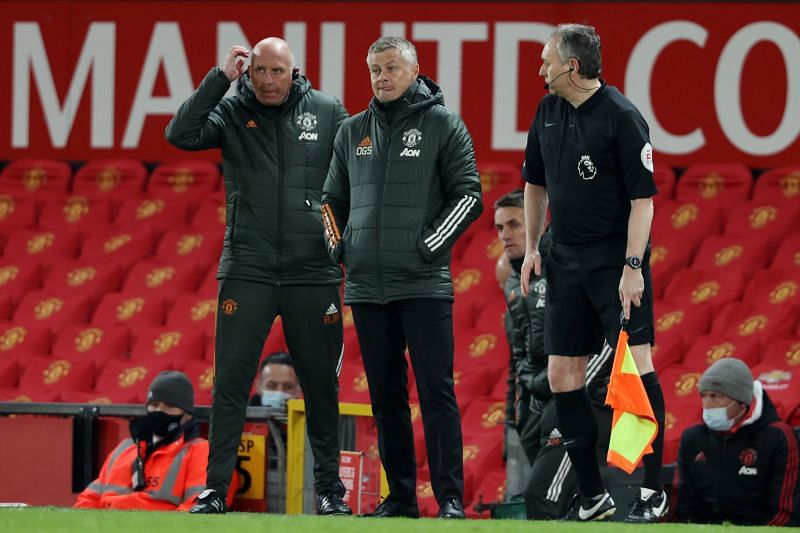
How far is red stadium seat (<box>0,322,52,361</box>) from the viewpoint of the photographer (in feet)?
29.6

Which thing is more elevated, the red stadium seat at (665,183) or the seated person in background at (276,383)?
the red stadium seat at (665,183)

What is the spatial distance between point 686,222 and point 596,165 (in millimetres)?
4659

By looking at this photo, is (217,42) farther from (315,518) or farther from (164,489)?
(315,518)

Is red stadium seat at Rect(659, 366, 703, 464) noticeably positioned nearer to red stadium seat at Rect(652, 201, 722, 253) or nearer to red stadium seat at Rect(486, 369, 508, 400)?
red stadium seat at Rect(486, 369, 508, 400)

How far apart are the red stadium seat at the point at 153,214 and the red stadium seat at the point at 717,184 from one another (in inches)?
127

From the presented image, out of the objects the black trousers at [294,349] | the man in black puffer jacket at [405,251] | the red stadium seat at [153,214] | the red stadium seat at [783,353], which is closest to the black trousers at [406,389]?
the man in black puffer jacket at [405,251]

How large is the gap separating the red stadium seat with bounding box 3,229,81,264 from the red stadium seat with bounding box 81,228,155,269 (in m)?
0.11

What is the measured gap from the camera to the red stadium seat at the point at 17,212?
10.1 metres

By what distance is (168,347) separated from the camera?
8.77 meters

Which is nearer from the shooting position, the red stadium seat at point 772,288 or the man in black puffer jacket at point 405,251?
the man in black puffer jacket at point 405,251

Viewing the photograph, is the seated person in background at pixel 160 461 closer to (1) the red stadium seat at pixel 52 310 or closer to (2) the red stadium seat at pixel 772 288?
(1) the red stadium seat at pixel 52 310

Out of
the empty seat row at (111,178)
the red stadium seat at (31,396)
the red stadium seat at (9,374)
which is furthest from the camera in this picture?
the empty seat row at (111,178)

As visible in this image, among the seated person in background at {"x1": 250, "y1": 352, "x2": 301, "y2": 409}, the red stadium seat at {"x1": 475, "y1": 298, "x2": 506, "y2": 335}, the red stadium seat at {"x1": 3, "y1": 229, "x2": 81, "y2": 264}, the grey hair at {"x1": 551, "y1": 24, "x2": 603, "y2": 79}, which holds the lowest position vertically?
the seated person in background at {"x1": 250, "y1": 352, "x2": 301, "y2": 409}

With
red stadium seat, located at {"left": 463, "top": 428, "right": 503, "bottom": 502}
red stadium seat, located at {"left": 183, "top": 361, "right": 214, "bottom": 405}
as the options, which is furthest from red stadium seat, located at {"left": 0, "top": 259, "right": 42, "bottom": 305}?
red stadium seat, located at {"left": 463, "top": 428, "right": 503, "bottom": 502}
